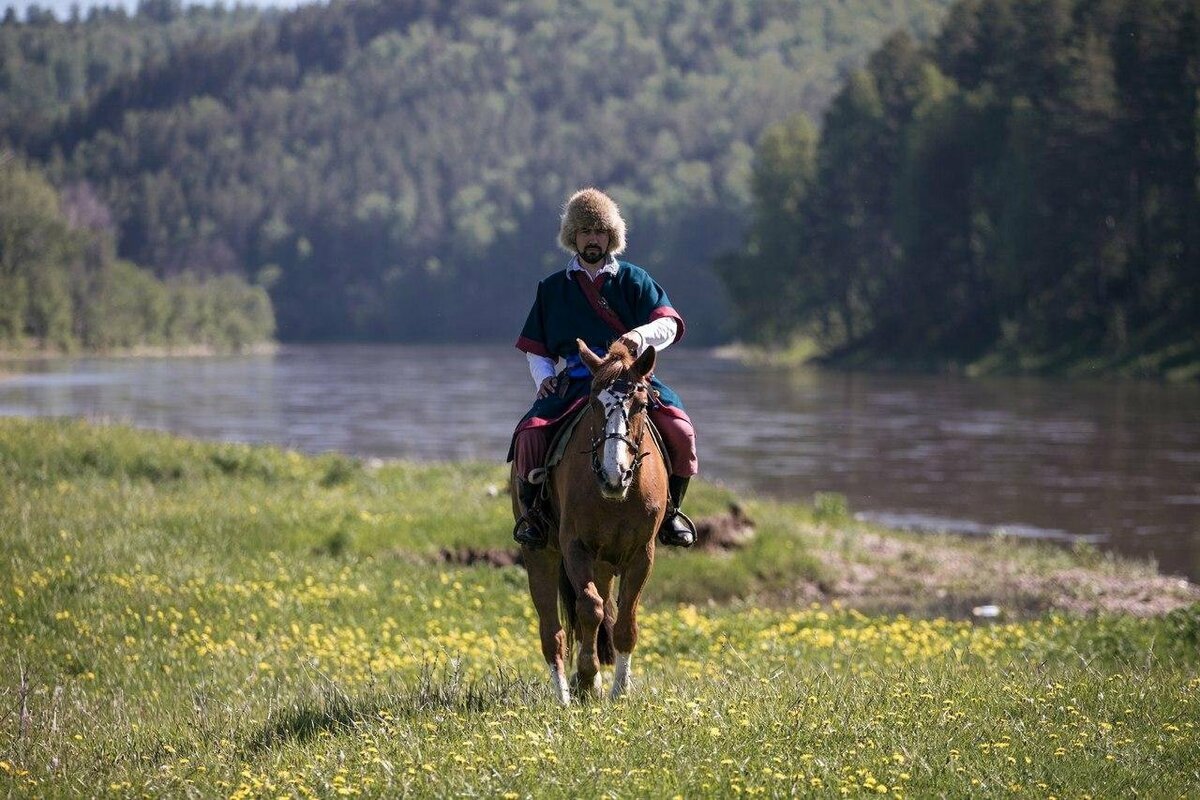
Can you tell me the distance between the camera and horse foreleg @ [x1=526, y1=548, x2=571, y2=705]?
1053cm

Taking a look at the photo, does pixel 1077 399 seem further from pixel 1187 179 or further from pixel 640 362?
pixel 640 362

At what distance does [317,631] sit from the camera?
571 inches

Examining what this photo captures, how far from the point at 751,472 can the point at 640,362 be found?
29.0m

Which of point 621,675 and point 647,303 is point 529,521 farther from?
point 647,303

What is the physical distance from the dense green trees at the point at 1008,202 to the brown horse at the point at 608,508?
65479mm

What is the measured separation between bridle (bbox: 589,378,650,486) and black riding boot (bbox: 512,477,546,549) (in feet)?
2.79

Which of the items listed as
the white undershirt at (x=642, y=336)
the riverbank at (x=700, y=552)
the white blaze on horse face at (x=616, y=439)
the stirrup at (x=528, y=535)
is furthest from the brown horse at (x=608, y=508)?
the riverbank at (x=700, y=552)

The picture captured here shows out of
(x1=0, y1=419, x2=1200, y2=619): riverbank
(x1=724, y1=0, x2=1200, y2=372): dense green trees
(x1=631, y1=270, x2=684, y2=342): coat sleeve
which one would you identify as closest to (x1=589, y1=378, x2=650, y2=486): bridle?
(x1=631, y1=270, x2=684, y2=342): coat sleeve

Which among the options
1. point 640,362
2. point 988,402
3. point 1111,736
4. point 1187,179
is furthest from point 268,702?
point 1187,179

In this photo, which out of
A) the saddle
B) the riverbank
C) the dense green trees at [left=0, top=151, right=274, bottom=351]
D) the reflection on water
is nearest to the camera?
the saddle

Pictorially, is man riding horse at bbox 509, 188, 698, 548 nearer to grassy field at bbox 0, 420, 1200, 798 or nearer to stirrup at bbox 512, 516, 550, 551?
stirrup at bbox 512, 516, 550, 551

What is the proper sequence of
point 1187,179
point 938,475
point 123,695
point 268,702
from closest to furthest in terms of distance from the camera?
1. point 268,702
2. point 123,695
3. point 938,475
4. point 1187,179

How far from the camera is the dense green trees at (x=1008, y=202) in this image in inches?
2958

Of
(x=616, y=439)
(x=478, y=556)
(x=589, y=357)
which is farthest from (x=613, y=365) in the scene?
(x=478, y=556)
